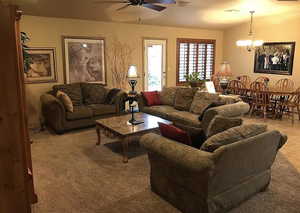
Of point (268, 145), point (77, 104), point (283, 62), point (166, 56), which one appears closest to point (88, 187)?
point (268, 145)

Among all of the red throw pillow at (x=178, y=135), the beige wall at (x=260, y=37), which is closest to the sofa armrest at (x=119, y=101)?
the red throw pillow at (x=178, y=135)

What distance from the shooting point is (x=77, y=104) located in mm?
5633

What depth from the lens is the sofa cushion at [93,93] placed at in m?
5.86

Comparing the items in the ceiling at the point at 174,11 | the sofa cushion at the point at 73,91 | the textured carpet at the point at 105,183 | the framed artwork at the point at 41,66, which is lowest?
the textured carpet at the point at 105,183

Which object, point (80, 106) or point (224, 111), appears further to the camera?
point (80, 106)

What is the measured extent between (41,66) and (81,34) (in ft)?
4.17

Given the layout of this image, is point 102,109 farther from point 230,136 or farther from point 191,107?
point 230,136

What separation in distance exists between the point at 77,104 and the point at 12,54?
4007 mm

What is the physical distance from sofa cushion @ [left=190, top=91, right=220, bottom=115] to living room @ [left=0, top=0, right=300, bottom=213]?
0.03m

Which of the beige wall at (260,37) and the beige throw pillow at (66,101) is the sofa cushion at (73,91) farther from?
the beige wall at (260,37)

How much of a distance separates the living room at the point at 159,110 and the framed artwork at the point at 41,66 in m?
0.02

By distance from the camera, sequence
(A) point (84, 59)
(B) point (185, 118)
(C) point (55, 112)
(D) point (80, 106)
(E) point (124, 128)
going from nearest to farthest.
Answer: (E) point (124, 128), (B) point (185, 118), (C) point (55, 112), (D) point (80, 106), (A) point (84, 59)

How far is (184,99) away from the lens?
5340 mm

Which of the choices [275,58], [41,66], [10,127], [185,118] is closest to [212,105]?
[185,118]
